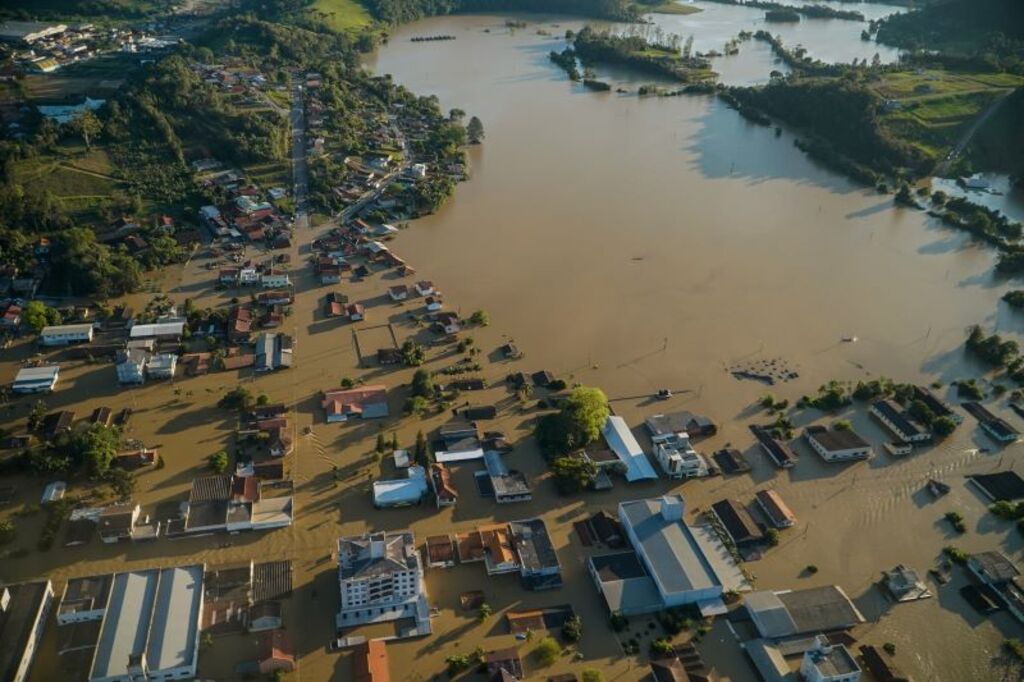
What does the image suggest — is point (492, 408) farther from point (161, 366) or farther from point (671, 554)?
point (161, 366)

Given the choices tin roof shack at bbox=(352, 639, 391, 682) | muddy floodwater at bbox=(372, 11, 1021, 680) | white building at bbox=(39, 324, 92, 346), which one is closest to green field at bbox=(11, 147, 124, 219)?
white building at bbox=(39, 324, 92, 346)

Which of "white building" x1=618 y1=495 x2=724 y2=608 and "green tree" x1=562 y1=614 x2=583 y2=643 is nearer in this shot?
"green tree" x1=562 y1=614 x2=583 y2=643

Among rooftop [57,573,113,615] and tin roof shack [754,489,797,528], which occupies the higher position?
tin roof shack [754,489,797,528]

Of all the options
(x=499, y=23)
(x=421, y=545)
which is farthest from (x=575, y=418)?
(x=499, y=23)

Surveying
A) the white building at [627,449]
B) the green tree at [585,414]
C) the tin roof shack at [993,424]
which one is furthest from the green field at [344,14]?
the tin roof shack at [993,424]

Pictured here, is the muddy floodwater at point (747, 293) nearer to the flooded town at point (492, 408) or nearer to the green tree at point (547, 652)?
the flooded town at point (492, 408)

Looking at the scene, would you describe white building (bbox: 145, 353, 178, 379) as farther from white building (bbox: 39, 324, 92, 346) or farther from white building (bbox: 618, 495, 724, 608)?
white building (bbox: 618, 495, 724, 608)
